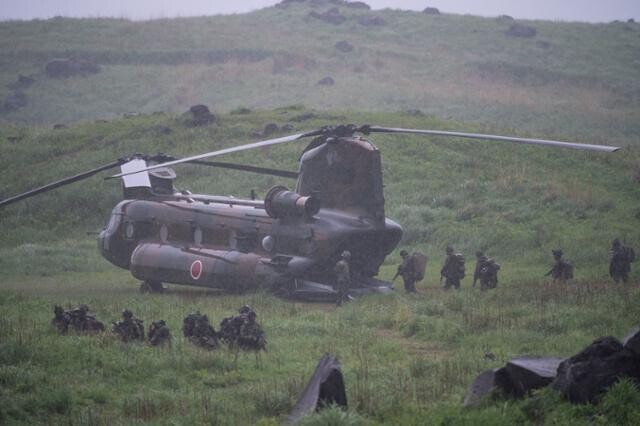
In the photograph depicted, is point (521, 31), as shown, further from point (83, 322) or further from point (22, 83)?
point (83, 322)

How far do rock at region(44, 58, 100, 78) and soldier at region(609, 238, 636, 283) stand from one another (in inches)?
2232

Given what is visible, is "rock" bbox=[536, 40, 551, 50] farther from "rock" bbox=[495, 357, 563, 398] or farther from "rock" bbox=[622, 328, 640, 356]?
"rock" bbox=[622, 328, 640, 356]

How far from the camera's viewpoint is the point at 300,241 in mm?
19828

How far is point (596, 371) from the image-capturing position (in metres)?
9.23

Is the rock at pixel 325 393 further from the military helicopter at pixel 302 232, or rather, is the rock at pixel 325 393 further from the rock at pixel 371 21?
the rock at pixel 371 21

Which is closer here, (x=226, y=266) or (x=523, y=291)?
(x=523, y=291)

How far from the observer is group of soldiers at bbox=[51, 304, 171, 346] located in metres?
14.4

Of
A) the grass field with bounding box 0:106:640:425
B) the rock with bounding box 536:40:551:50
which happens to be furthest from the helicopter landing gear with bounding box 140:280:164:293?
the rock with bounding box 536:40:551:50

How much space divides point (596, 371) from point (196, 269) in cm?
1297

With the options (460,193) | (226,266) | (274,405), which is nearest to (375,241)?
(226,266)

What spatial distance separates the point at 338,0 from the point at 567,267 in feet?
278

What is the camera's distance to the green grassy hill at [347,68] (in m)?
60.6

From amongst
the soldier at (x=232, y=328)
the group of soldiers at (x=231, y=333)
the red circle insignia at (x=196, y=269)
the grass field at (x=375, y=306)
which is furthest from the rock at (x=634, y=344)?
the red circle insignia at (x=196, y=269)

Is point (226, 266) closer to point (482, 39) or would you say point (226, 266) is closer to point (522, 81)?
point (522, 81)
